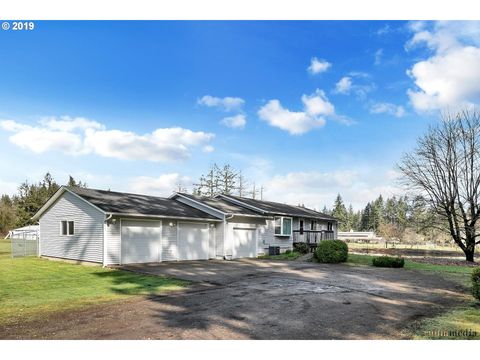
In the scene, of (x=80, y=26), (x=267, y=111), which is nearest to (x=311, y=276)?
(x=267, y=111)

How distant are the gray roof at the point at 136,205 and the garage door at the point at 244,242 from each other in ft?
6.78

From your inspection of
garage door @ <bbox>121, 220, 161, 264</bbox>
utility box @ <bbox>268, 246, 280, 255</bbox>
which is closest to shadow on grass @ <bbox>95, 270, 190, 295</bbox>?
garage door @ <bbox>121, 220, 161, 264</bbox>

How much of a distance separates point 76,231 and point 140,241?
11.3ft

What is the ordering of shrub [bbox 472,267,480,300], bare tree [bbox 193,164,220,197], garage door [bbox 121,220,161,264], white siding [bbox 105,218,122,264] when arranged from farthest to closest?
bare tree [bbox 193,164,220,197] < garage door [bbox 121,220,161,264] < white siding [bbox 105,218,122,264] < shrub [bbox 472,267,480,300]

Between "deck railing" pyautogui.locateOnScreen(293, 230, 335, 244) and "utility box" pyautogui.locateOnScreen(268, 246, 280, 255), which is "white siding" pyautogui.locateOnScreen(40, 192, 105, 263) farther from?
"deck railing" pyautogui.locateOnScreen(293, 230, 335, 244)

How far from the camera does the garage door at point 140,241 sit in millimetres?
16719

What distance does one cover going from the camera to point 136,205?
18.4m

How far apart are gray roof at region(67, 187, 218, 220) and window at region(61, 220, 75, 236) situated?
178cm

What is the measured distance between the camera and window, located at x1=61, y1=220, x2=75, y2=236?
1839 centimetres

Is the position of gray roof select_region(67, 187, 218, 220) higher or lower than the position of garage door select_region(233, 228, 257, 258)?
higher

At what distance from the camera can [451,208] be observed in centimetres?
2511

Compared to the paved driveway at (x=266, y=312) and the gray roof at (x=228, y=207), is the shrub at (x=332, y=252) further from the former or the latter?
the paved driveway at (x=266, y=312)

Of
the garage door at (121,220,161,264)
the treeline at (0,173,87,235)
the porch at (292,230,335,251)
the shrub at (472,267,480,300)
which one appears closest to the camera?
the shrub at (472,267,480,300)

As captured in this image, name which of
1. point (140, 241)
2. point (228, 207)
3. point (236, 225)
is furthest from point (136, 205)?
A: point (228, 207)
